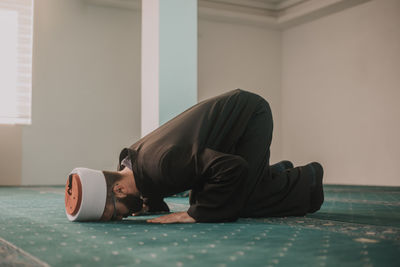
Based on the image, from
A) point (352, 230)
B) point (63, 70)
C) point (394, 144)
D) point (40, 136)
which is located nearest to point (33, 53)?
point (63, 70)

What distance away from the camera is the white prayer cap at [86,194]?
2117 millimetres

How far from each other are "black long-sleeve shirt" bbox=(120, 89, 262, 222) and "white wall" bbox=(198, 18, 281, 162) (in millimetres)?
5641

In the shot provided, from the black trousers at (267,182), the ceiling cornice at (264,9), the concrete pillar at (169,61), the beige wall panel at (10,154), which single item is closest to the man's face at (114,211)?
the black trousers at (267,182)

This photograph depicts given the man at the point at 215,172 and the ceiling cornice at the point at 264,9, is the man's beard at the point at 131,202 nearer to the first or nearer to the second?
the man at the point at 215,172

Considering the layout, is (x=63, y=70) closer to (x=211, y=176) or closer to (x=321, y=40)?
(x=321, y=40)

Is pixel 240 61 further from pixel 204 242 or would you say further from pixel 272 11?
pixel 204 242

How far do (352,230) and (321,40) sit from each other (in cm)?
643

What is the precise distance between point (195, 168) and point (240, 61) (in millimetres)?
6439

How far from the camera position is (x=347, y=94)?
7578 millimetres

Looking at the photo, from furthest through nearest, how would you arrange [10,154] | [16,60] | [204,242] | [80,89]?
[80,89] < [16,60] < [10,154] < [204,242]

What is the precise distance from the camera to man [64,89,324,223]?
2176mm

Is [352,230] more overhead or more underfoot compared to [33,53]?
more underfoot

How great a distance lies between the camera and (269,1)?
7.96 meters

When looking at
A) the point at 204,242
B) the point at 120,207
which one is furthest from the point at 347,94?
the point at 204,242
